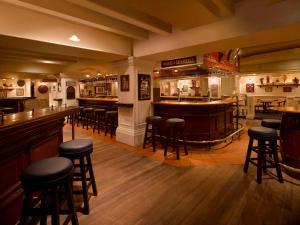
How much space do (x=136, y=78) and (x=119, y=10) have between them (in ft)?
7.52

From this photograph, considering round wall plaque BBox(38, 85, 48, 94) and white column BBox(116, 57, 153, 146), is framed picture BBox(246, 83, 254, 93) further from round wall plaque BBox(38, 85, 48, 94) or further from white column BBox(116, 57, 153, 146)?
round wall plaque BBox(38, 85, 48, 94)

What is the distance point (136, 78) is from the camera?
5109mm

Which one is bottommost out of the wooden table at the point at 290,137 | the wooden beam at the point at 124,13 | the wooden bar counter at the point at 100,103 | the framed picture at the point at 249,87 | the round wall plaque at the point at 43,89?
the wooden table at the point at 290,137

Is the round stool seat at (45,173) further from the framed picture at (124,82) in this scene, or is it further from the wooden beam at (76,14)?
the framed picture at (124,82)

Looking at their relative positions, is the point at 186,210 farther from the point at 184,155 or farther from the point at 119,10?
the point at 119,10

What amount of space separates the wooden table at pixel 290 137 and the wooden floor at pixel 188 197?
1.53ft

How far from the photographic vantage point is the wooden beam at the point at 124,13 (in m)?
2.60

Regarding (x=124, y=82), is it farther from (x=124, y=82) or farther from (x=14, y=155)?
(x=14, y=155)

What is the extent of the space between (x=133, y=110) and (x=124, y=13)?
2.63m

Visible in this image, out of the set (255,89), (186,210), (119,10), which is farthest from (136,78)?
(255,89)

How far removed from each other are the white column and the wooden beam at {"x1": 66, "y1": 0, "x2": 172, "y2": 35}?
1489 millimetres

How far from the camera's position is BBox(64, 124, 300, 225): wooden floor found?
2.21m

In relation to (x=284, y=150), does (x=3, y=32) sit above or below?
above

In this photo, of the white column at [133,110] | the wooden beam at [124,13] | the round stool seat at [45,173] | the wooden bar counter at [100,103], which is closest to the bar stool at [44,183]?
the round stool seat at [45,173]
